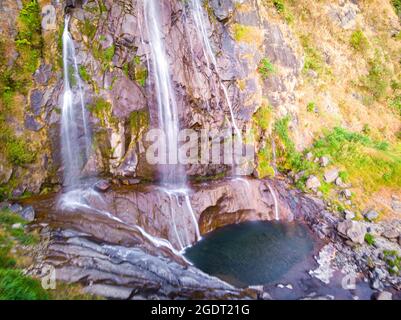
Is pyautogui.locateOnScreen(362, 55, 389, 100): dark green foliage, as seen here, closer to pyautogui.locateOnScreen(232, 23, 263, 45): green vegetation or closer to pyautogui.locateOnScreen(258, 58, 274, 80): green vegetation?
pyautogui.locateOnScreen(258, 58, 274, 80): green vegetation

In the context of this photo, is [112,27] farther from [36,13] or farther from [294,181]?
[294,181]

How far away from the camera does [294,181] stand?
14.6 metres

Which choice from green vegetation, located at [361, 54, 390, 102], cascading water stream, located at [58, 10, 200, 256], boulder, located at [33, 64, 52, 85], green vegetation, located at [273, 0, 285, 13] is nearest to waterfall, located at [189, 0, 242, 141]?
cascading water stream, located at [58, 10, 200, 256]

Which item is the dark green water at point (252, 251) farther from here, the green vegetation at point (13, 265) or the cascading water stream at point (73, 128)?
the green vegetation at point (13, 265)

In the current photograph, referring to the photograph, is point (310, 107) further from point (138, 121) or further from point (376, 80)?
point (138, 121)

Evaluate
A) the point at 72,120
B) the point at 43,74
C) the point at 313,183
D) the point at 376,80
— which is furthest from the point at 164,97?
the point at 376,80

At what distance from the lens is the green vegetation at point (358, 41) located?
19.9 m

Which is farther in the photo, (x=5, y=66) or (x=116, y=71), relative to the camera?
(x=116, y=71)

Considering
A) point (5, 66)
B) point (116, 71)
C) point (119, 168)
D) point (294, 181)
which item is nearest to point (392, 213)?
point (294, 181)

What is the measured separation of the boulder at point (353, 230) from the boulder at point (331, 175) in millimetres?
2889

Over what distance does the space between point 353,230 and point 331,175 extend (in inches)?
143

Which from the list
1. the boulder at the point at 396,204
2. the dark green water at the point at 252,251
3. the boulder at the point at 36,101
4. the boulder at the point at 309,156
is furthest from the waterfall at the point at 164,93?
the boulder at the point at 396,204

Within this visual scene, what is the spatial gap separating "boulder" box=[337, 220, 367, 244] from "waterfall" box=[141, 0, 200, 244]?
6.28 meters

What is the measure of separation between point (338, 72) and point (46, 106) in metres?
17.7
